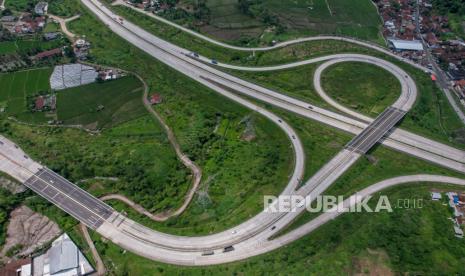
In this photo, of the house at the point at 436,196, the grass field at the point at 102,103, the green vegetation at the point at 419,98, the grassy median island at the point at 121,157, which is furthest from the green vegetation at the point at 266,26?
Answer: the house at the point at 436,196

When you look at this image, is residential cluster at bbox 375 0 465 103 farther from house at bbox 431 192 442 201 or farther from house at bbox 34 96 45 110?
house at bbox 34 96 45 110

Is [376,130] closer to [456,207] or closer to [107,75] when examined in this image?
[456,207]

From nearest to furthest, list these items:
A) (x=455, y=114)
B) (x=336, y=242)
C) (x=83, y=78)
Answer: (x=336, y=242)
(x=455, y=114)
(x=83, y=78)

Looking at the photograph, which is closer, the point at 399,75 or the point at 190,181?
the point at 190,181

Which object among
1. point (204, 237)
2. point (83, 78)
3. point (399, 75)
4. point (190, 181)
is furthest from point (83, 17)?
point (399, 75)

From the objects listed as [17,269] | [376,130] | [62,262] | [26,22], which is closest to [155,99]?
[62,262]

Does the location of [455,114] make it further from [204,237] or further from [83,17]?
[83,17]

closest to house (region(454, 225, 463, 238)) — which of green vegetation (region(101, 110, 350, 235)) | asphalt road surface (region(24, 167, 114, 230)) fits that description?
green vegetation (region(101, 110, 350, 235))
